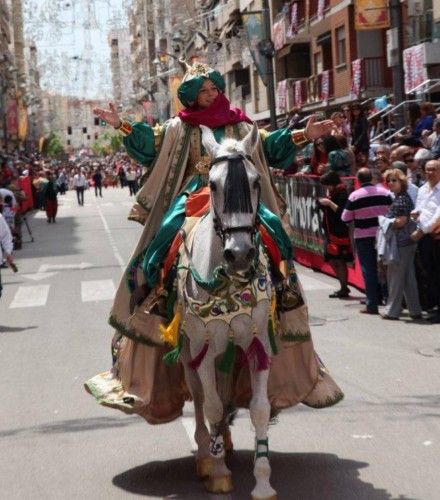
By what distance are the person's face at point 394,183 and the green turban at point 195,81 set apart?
7422 millimetres

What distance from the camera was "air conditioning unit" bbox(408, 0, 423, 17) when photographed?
33.8 metres

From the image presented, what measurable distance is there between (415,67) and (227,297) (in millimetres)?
26718

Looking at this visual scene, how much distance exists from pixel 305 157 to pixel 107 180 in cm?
7412

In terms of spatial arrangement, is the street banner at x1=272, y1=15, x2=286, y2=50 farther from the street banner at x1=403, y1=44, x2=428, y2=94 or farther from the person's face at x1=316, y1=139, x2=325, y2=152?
the person's face at x1=316, y1=139, x2=325, y2=152

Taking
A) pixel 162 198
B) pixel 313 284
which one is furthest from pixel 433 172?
pixel 162 198

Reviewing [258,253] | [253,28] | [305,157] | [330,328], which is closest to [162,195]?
[258,253]

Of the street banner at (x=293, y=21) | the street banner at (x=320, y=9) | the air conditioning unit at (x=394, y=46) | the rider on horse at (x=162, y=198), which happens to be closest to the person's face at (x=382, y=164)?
the air conditioning unit at (x=394, y=46)

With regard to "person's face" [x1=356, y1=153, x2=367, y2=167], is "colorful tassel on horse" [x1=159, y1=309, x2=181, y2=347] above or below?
below

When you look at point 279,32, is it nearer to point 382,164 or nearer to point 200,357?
point 382,164

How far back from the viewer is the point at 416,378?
11.2 metres

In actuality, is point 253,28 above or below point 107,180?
above

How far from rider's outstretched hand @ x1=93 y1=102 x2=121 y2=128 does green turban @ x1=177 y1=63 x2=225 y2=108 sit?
408 mm

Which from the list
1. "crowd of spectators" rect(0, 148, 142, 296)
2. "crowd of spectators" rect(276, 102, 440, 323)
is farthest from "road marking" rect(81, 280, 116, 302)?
"crowd of spectators" rect(276, 102, 440, 323)

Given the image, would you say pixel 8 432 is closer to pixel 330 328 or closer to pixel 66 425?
pixel 66 425
